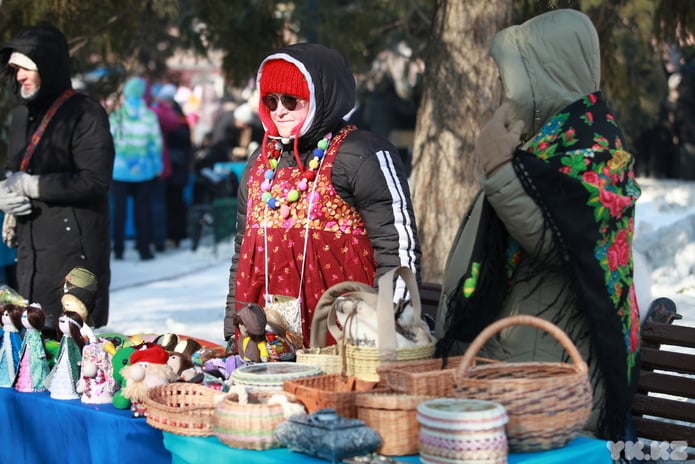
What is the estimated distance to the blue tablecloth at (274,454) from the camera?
99.7 inches

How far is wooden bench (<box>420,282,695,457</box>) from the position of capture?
3605 mm

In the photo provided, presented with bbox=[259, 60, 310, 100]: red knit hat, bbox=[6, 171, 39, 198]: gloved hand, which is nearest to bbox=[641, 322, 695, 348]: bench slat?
bbox=[259, 60, 310, 100]: red knit hat

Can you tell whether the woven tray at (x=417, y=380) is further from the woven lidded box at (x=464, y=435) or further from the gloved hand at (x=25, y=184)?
Result: the gloved hand at (x=25, y=184)

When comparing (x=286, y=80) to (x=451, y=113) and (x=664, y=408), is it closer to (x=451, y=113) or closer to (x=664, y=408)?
(x=664, y=408)

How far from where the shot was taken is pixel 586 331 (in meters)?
2.93

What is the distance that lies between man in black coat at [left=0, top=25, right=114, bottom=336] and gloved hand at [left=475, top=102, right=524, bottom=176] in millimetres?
2579

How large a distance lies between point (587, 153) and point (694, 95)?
1655 centimetres

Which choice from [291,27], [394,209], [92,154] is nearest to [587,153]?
[394,209]

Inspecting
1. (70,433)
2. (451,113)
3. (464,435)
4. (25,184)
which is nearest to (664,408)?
(464,435)

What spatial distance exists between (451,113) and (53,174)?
86.7 inches

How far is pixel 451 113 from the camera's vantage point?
237 inches

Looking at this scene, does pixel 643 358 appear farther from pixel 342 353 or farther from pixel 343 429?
pixel 343 429

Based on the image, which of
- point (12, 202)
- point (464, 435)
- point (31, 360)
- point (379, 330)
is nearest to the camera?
point (464, 435)

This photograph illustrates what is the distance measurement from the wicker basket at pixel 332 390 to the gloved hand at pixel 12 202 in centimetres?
249
